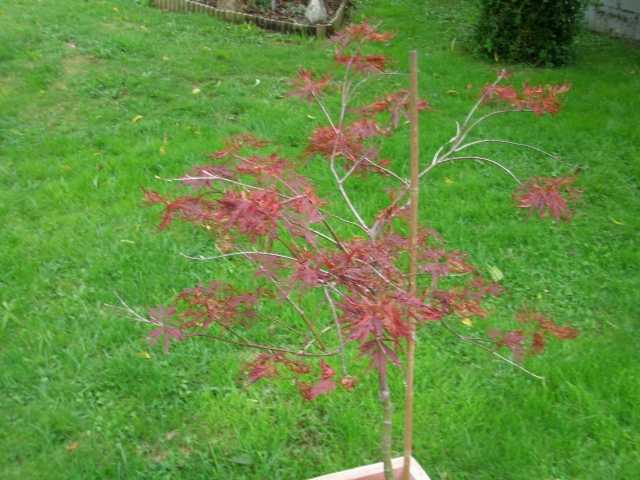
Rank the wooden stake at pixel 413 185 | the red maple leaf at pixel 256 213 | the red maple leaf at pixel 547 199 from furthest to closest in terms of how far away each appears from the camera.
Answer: the red maple leaf at pixel 547 199 → the wooden stake at pixel 413 185 → the red maple leaf at pixel 256 213

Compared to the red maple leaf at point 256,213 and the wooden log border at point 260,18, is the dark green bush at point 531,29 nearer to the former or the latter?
the wooden log border at point 260,18

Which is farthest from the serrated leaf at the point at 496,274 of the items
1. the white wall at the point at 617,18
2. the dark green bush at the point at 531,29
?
the white wall at the point at 617,18

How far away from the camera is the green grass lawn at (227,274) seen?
113 inches

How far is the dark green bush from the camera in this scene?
6.83 m

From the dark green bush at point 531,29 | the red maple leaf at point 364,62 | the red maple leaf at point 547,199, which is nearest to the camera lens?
the red maple leaf at point 547,199

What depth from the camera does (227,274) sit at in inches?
153

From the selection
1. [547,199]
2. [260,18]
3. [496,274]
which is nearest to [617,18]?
[260,18]

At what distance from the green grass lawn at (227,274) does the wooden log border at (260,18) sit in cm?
97

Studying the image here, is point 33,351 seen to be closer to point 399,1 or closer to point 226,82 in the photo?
point 226,82

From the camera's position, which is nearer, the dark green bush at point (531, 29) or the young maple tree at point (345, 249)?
the young maple tree at point (345, 249)

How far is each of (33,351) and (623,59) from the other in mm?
6731

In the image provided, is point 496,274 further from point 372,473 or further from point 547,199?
point 547,199

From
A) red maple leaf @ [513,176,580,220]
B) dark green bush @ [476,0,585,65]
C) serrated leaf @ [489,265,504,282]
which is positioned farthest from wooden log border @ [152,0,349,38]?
red maple leaf @ [513,176,580,220]

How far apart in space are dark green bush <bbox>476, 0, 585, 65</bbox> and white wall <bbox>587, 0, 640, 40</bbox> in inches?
63.4
